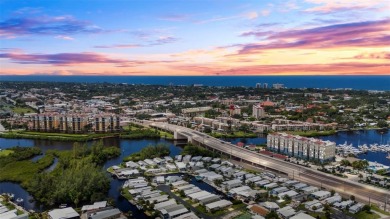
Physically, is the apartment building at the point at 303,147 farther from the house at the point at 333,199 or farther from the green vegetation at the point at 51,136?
the green vegetation at the point at 51,136

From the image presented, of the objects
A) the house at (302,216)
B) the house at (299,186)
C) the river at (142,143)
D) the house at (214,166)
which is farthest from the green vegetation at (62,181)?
the house at (299,186)

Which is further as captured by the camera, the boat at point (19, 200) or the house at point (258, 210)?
the boat at point (19, 200)

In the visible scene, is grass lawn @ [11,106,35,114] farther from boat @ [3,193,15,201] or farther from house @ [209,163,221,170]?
house @ [209,163,221,170]

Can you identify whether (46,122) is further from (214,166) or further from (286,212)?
(286,212)

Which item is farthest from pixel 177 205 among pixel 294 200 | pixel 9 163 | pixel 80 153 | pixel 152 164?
pixel 9 163

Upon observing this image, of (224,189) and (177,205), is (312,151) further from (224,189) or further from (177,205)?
A: (177,205)

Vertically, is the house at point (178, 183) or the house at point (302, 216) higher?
the house at point (178, 183)

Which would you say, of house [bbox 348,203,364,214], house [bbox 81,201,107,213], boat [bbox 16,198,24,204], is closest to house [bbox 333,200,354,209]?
house [bbox 348,203,364,214]
